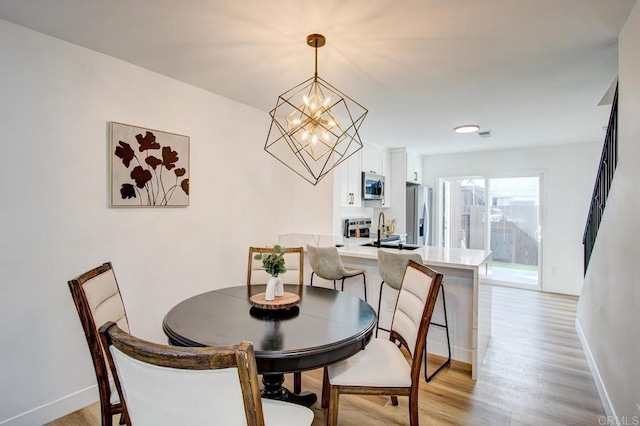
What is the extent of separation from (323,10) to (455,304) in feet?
8.17

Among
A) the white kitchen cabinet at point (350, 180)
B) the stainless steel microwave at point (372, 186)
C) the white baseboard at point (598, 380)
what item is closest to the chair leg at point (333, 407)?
the white baseboard at point (598, 380)

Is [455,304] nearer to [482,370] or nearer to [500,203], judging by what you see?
→ [482,370]

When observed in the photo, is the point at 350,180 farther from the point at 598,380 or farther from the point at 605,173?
the point at 598,380

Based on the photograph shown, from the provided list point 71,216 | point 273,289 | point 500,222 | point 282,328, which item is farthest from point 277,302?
point 500,222

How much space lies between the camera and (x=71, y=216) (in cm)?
218

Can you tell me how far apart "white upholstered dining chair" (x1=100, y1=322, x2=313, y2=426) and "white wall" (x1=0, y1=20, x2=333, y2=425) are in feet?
5.23

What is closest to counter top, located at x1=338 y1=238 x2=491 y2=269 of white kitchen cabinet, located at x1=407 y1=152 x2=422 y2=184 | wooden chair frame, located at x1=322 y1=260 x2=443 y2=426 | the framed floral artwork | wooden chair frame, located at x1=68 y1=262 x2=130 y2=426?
wooden chair frame, located at x1=322 y1=260 x2=443 y2=426

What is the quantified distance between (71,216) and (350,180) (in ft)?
10.7

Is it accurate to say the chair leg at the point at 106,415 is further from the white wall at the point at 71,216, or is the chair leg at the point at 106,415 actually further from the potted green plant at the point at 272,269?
the white wall at the point at 71,216

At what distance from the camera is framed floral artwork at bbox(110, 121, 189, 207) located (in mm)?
2381

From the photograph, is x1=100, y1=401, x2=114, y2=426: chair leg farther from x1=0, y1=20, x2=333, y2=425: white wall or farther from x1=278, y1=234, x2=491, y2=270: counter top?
x1=278, y1=234, x2=491, y2=270: counter top

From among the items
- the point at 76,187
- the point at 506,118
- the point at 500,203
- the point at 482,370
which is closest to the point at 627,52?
the point at 506,118

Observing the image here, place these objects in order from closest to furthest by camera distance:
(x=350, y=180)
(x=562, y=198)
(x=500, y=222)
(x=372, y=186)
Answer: (x=350, y=180) → (x=372, y=186) → (x=562, y=198) → (x=500, y=222)

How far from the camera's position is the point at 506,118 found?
382 cm
